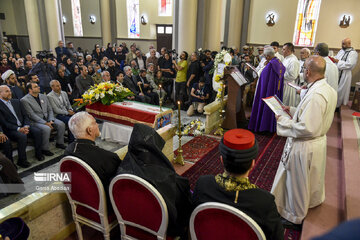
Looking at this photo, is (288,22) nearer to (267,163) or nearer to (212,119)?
(212,119)

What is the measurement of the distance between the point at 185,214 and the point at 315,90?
5.74ft

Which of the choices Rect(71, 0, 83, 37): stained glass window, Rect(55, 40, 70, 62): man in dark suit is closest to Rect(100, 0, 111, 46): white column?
Rect(71, 0, 83, 37): stained glass window

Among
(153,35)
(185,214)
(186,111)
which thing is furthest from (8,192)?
(153,35)

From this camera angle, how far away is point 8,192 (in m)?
3.76

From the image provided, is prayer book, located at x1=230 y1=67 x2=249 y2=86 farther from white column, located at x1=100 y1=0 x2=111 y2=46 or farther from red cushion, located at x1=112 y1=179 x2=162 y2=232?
white column, located at x1=100 y1=0 x2=111 y2=46

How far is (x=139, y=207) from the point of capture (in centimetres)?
194

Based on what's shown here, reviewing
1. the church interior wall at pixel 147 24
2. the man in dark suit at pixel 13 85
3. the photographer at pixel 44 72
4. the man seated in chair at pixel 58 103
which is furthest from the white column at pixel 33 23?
the man seated in chair at pixel 58 103

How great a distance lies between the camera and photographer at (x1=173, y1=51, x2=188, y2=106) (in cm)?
800

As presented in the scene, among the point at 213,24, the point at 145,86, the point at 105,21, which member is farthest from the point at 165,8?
the point at 145,86

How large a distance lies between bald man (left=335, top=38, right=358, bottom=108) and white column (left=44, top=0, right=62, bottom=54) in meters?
10.9

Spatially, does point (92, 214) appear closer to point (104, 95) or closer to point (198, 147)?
point (198, 147)

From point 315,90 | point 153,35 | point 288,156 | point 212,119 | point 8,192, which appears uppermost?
point 153,35

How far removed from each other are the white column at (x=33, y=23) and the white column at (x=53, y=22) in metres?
0.64

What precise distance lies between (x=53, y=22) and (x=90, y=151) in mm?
11043
